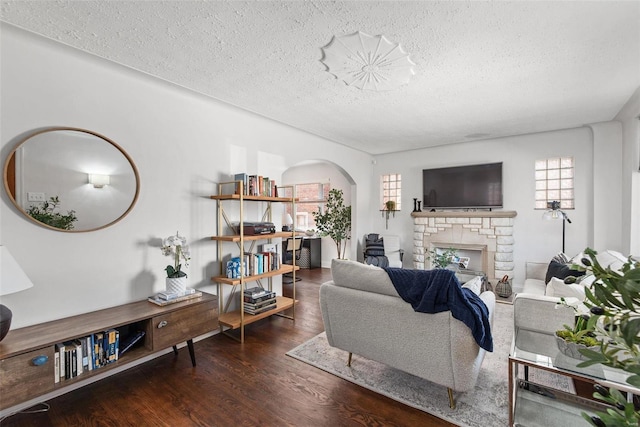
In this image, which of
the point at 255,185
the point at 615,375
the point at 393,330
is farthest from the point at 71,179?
the point at 615,375

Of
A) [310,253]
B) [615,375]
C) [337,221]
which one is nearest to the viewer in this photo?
[615,375]

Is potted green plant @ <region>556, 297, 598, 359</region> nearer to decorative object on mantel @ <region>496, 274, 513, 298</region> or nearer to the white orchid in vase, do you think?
the white orchid in vase

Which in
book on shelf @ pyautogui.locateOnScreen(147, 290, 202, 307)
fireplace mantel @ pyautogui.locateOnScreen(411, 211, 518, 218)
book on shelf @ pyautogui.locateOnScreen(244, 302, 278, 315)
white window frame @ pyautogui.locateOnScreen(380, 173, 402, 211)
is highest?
white window frame @ pyautogui.locateOnScreen(380, 173, 402, 211)

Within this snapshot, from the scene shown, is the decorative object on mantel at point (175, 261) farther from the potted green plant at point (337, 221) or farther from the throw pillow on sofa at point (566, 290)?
the potted green plant at point (337, 221)

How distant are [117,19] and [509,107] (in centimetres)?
383

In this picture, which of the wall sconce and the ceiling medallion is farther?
the wall sconce

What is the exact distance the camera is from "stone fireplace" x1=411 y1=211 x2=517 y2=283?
4852mm

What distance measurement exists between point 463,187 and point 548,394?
13.1ft

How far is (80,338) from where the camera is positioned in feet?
6.47

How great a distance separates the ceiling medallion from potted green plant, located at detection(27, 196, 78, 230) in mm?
2268

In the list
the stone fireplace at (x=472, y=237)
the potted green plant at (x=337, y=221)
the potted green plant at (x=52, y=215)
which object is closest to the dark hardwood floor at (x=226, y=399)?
the potted green plant at (x=52, y=215)

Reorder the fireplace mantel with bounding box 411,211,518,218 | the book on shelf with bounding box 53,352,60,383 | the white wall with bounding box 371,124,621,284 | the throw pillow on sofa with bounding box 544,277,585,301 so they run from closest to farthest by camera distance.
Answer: the book on shelf with bounding box 53,352,60,383 < the throw pillow on sofa with bounding box 544,277,585,301 < the white wall with bounding box 371,124,621,284 < the fireplace mantel with bounding box 411,211,518,218

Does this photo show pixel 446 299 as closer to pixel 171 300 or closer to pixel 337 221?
pixel 171 300

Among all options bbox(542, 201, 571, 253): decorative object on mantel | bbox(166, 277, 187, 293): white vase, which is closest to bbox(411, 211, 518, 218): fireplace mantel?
bbox(542, 201, 571, 253): decorative object on mantel
